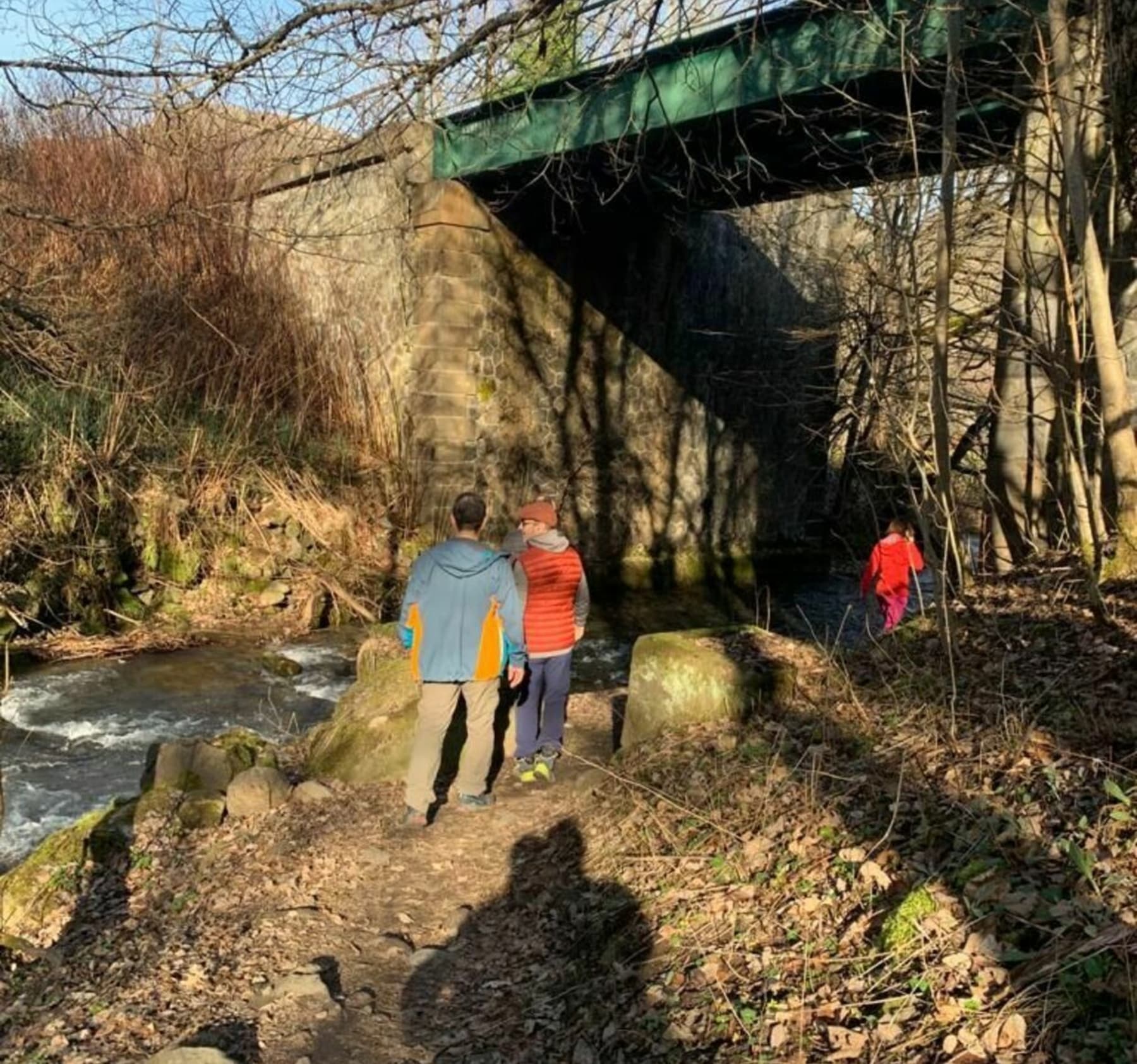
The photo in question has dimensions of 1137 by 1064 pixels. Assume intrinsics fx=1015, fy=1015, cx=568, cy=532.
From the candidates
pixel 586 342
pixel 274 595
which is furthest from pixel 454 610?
pixel 586 342

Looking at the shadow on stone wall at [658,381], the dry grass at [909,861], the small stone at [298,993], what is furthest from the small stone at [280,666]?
the small stone at [298,993]

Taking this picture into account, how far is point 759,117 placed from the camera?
34.7 feet

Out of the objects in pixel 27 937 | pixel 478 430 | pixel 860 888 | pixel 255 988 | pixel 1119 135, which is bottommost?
pixel 27 937

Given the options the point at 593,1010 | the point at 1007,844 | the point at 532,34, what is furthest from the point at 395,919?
the point at 532,34

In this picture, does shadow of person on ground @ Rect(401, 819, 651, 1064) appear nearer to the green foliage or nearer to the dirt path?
the dirt path

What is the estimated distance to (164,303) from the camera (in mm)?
13539

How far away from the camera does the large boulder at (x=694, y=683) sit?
5699 millimetres

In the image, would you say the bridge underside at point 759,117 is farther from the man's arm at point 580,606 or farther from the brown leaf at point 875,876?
the brown leaf at point 875,876

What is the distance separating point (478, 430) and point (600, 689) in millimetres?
5238

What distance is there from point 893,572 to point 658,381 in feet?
29.5

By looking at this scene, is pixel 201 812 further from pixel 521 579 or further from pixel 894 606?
pixel 894 606

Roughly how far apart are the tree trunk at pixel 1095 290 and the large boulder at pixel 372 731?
4.26 m

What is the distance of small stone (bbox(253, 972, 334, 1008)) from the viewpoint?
3852 mm

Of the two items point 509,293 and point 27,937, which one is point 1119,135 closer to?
point 27,937
